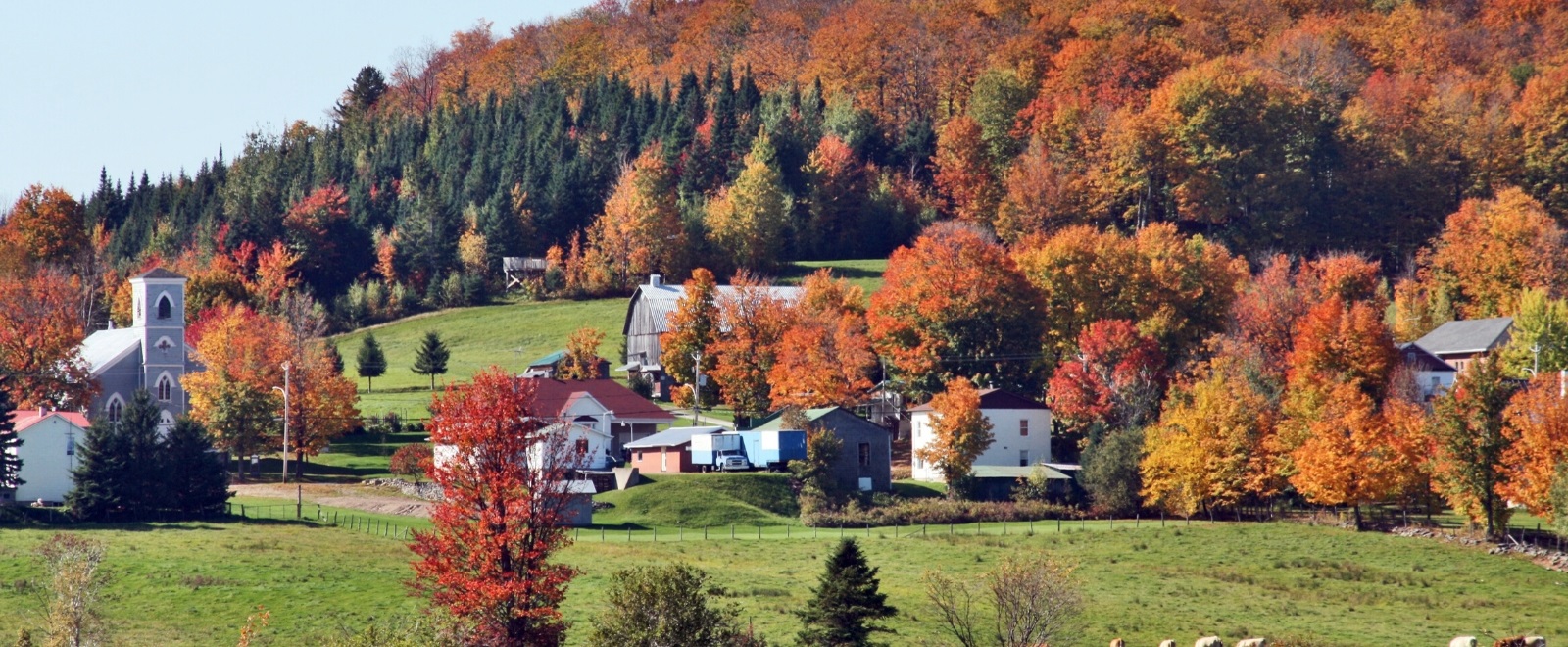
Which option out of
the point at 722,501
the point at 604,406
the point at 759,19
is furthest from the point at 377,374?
the point at 759,19

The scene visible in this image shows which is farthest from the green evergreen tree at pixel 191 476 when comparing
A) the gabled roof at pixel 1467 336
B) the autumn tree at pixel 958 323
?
the gabled roof at pixel 1467 336

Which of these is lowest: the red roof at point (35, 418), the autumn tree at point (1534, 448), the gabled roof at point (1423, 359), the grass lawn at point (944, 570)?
the grass lawn at point (944, 570)

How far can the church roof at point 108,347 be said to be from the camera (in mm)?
93000

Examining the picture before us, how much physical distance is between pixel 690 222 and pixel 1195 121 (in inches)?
1476

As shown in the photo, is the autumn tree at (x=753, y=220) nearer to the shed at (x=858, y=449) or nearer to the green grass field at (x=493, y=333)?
the green grass field at (x=493, y=333)

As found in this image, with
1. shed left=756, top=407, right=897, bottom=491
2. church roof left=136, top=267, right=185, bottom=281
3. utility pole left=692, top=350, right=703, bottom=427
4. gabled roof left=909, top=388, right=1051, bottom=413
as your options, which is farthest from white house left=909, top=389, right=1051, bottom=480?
church roof left=136, top=267, right=185, bottom=281

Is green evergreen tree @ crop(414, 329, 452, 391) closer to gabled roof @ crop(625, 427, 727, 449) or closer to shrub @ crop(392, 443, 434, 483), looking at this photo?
gabled roof @ crop(625, 427, 727, 449)

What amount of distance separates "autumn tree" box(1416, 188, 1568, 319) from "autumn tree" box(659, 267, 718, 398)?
4626 cm

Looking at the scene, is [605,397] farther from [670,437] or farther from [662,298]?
[662,298]

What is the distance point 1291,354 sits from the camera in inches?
3462

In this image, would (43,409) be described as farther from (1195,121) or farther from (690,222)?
(1195,121)

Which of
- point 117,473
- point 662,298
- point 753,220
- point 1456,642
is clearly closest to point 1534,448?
point 1456,642

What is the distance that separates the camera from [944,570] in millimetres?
60594

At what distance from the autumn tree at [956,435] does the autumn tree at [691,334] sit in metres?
19.0
